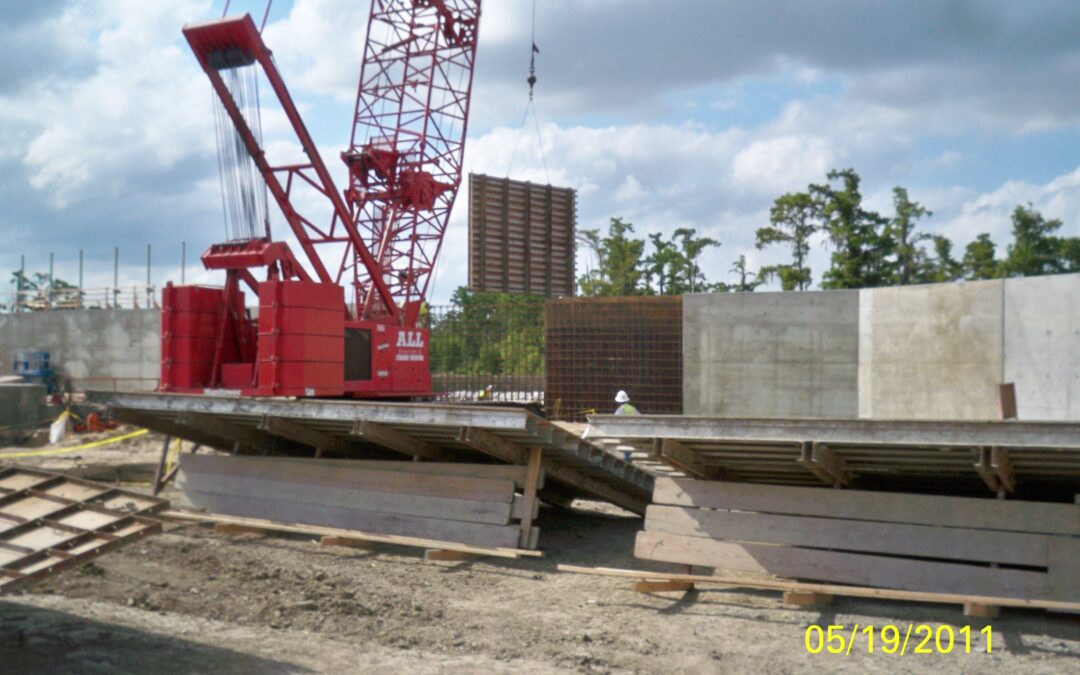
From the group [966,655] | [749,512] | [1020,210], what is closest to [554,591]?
[749,512]

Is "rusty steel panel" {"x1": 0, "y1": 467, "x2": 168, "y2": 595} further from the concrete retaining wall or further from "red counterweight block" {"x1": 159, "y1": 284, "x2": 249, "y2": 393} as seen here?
the concrete retaining wall

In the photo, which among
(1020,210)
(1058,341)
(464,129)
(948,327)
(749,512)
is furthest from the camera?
(1020,210)

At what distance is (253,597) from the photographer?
9.41 meters

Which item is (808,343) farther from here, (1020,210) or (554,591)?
(1020,210)

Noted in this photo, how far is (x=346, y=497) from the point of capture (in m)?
12.1

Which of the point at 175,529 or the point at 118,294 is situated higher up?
the point at 118,294

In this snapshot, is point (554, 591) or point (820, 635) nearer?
point (820, 635)

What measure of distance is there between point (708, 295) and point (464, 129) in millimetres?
9004

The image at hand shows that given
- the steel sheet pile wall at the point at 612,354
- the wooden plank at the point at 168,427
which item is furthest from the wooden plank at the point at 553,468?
the steel sheet pile wall at the point at 612,354

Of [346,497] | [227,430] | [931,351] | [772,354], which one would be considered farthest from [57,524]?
[931,351]

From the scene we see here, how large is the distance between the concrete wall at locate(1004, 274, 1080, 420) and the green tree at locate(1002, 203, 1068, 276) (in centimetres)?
2148

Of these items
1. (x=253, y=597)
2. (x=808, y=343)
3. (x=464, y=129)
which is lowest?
(x=253, y=597)

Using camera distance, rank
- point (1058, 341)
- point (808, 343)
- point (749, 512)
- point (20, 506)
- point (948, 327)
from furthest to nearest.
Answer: point (808, 343)
point (948, 327)
point (1058, 341)
point (749, 512)
point (20, 506)
